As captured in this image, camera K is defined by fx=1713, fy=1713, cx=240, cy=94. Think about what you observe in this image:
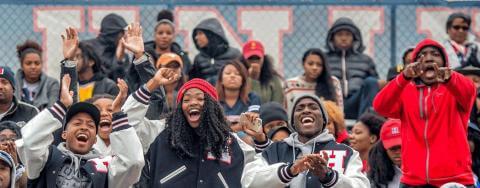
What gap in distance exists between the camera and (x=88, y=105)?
13062 millimetres

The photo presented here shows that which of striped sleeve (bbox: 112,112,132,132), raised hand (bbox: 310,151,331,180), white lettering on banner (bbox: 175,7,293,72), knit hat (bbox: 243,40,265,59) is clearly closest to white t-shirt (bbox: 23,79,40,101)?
white lettering on banner (bbox: 175,7,293,72)

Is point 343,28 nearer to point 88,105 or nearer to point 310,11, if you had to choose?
point 310,11

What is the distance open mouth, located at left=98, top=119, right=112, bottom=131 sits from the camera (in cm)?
1420

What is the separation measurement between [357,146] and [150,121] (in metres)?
2.82

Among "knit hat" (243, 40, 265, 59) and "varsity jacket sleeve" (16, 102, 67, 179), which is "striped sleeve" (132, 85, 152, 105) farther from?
"knit hat" (243, 40, 265, 59)

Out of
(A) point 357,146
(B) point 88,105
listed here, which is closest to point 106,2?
(A) point 357,146

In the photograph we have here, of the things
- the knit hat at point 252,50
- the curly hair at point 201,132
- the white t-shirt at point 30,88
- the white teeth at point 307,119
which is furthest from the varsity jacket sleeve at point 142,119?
the knit hat at point 252,50

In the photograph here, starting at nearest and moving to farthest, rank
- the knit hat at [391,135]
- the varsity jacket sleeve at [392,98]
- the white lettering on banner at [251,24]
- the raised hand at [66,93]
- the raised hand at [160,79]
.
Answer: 1. the raised hand at [66,93]
2. the raised hand at [160,79]
3. the varsity jacket sleeve at [392,98]
4. the knit hat at [391,135]
5. the white lettering on banner at [251,24]

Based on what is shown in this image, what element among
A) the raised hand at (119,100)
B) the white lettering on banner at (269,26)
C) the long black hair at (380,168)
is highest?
the white lettering on banner at (269,26)

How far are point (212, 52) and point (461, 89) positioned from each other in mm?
4441

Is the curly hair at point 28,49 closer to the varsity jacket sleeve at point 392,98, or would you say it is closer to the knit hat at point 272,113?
the knit hat at point 272,113

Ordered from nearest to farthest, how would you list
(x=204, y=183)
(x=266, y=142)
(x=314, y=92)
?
(x=204, y=183), (x=266, y=142), (x=314, y=92)

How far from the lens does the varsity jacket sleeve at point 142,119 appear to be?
13.4 meters

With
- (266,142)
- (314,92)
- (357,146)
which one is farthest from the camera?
(314,92)
